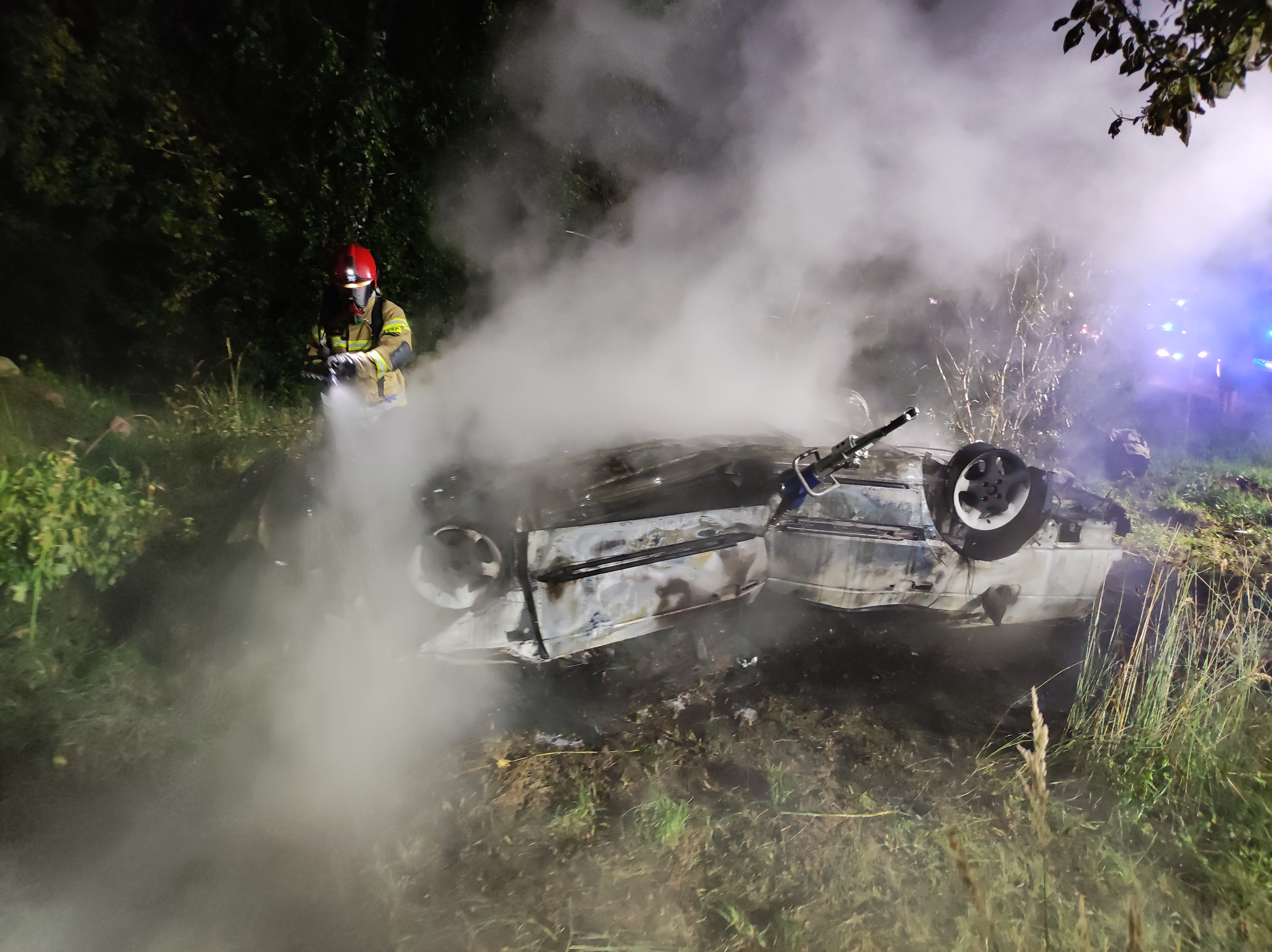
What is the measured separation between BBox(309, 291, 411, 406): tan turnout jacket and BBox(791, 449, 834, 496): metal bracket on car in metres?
2.41

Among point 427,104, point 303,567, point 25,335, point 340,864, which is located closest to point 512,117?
point 427,104

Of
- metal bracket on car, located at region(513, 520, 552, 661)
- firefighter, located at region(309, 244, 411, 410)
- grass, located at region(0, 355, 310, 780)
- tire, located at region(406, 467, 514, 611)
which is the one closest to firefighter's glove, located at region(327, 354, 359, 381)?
firefighter, located at region(309, 244, 411, 410)

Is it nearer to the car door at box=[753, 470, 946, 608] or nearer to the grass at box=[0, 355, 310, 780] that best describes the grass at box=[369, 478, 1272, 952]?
the car door at box=[753, 470, 946, 608]

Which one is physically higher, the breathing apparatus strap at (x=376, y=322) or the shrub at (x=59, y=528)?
the breathing apparatus strap at (x=376, y=322)

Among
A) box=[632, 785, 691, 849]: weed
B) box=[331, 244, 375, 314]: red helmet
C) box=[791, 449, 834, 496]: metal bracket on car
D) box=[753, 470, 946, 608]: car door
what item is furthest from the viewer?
box=[331, 244, 375, 314]: red helmet

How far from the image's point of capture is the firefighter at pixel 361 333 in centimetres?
368

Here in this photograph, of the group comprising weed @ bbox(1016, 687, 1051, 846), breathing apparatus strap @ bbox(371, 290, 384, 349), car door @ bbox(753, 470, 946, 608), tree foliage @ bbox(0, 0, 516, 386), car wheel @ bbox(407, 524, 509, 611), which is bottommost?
weed @ bbox(1016, 687, 1051, 846)

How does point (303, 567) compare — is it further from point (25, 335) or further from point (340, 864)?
point (25, 335)

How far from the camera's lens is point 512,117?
712 centimetres

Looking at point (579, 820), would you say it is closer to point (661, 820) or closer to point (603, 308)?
point (661, 820)

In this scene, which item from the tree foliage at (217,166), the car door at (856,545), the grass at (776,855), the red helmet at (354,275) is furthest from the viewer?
the tree foliage at (217,166)

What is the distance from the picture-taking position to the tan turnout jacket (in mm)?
3783

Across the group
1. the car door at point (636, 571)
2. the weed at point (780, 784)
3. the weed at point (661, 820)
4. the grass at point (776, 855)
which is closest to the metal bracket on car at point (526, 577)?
the car door at point (636, 571)

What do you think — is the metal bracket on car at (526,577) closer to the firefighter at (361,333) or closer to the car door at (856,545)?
the car door at (856,545)
